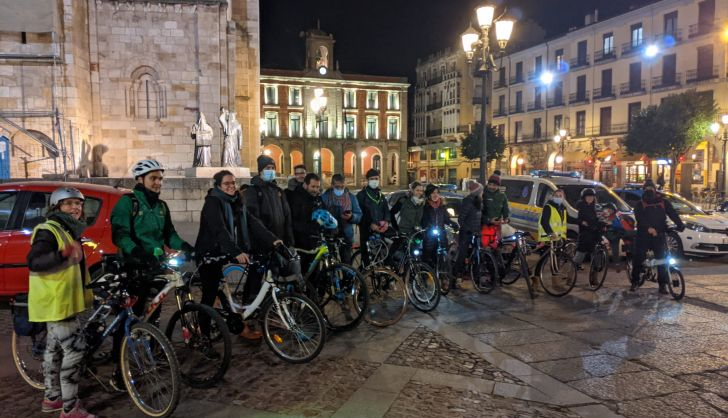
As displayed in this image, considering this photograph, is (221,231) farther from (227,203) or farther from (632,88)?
(632,88)

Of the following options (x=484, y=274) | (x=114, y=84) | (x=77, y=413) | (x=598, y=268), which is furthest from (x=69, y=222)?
(x=114, y=84)

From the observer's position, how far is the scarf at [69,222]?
368 cm

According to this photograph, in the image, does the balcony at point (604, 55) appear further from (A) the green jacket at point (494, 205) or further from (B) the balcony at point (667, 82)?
(A) the green jacket at point (494, 205)

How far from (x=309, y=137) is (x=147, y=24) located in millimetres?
48543

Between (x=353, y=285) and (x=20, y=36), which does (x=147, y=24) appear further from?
(x=353, y=285)

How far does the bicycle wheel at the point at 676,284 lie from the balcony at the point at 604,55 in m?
38.3

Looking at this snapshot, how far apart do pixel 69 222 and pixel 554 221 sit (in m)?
6.81

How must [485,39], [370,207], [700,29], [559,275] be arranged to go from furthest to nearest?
1. [700,29]
2. [485,39]
3. [370,207]
4. [559,275]

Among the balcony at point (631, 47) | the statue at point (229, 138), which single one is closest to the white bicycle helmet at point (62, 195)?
the statue at point (229, 138)

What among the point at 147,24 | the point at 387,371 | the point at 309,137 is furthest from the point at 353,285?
the point at 309,137

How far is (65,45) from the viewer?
17.2 meters

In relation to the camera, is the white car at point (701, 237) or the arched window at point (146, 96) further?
the arched window at point (146, 96)

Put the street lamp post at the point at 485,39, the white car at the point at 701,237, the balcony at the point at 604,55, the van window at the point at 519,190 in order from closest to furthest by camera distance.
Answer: the street lamp post at the point at 485,39, the white car at the point at 701,237, the van window at the point at 519,190, the balcony at the point at 604,55

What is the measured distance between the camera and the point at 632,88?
130ft
